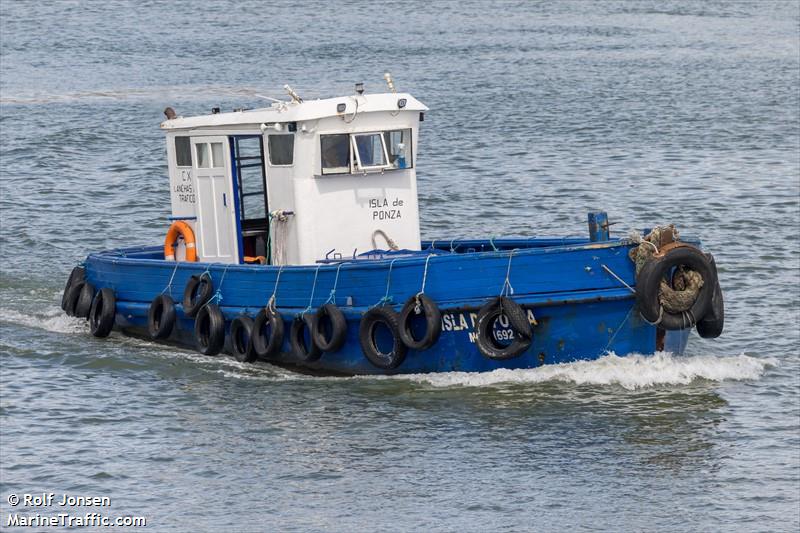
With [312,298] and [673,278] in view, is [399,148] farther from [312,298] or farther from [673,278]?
[673,278]

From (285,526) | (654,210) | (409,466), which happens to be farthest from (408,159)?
(654,210)

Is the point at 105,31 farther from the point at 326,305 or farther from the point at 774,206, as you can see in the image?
the point at 326,305

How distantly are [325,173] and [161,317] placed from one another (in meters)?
2.86

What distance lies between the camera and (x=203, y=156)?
17.3 meters

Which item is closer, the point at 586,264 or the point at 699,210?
the point at 586,264

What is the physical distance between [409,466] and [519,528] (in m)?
1.68

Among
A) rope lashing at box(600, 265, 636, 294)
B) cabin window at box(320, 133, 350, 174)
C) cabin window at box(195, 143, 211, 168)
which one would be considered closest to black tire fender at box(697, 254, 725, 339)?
rope lashing at box(600, 265, 636, 294)

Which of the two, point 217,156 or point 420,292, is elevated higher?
point 217,156

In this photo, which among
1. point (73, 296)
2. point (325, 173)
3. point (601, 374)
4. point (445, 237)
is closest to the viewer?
point (601, 374)

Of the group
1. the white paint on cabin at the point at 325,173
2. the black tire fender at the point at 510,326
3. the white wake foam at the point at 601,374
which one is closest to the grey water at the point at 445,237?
the white wake foam at the point at 601,374

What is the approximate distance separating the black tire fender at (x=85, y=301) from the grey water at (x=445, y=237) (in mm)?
315

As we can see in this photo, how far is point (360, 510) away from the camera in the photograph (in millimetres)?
11625

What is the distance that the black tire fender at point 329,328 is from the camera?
49.6 ft

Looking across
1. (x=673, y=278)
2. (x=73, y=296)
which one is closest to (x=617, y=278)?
(x=673, y=278)
